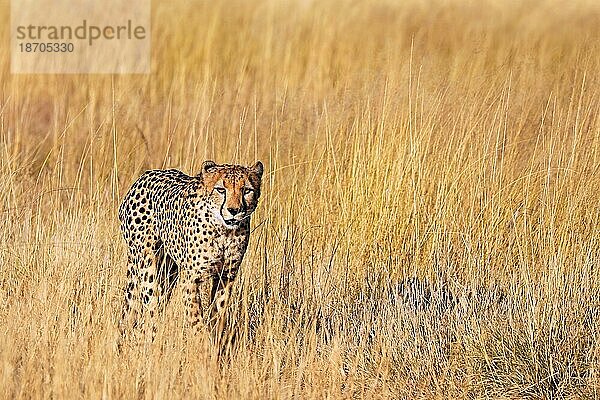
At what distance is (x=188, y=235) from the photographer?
11.7 ft

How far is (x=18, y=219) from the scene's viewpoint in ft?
15.5

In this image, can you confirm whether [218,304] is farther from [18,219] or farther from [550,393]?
[18,219]

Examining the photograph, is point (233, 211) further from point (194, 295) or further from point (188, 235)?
point (194, 295)

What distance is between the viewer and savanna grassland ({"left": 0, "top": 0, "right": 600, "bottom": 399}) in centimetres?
349

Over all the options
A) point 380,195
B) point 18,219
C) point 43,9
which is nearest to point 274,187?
point 380,195

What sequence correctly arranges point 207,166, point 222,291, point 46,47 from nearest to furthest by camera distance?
point 207,166
point 222,291
point 46,47

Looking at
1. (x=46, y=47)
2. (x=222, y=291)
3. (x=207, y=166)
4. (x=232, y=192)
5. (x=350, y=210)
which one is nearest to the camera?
(x=232, y=192)

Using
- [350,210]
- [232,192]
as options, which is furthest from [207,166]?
[350,210]

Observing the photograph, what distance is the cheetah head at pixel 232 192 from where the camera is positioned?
3438 mm

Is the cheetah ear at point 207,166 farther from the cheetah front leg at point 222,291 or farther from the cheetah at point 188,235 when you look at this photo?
the cheetah front leg at point 222,291

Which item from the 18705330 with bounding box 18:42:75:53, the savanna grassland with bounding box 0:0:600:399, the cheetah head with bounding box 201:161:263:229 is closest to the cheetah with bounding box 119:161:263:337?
the cheetah head with bounding box 201:161:263:229

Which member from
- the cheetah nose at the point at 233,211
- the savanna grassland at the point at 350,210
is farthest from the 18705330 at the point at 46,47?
the cheetah nose at the point at 233,211

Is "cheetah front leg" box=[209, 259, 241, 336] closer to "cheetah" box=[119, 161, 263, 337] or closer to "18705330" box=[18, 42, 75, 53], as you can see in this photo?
"cheetah" box=[119, 161, 263, 337]

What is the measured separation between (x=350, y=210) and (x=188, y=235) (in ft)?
3.55
